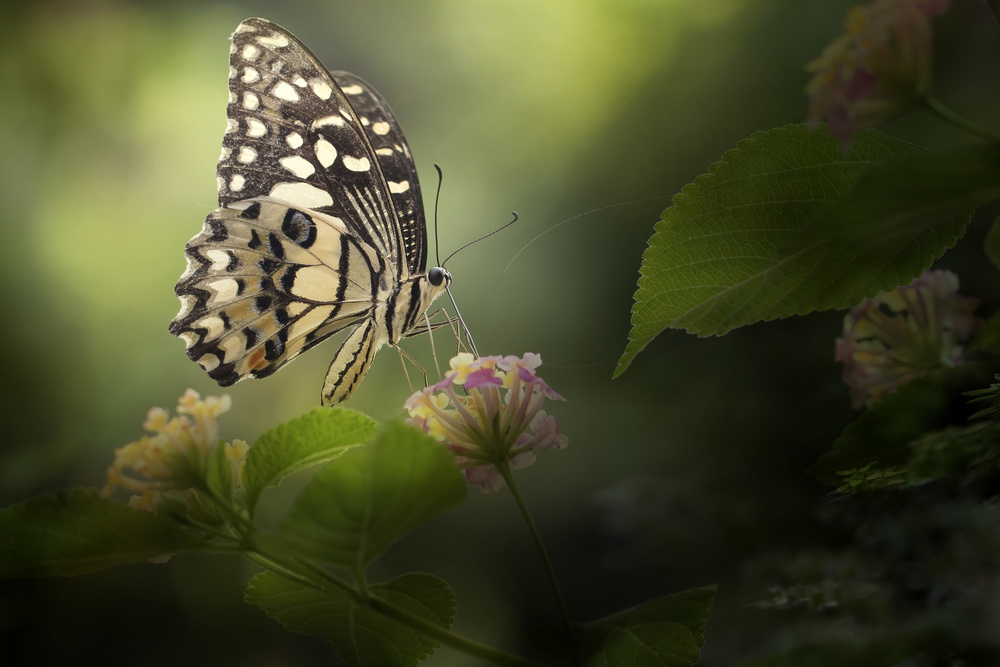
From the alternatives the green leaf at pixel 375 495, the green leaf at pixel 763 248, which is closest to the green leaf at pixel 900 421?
the green leaf at pixel 763 248

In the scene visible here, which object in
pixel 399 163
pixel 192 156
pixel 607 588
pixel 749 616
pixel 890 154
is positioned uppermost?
pixel 192 156

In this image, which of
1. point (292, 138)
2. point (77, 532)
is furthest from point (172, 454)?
point (292, 138)

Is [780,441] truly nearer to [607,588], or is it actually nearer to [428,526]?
[607,588]

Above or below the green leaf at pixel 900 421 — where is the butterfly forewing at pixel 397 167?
above

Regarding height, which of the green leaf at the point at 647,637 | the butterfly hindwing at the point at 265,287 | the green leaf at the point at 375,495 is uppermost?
the butterfly hindwing at the point at 265,287

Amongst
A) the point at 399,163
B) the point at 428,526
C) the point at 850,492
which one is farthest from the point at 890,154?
the point at 428,526

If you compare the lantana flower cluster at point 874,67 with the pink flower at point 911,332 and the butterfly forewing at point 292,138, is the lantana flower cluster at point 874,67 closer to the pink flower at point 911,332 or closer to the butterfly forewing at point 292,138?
the pink flower at point 911,332
